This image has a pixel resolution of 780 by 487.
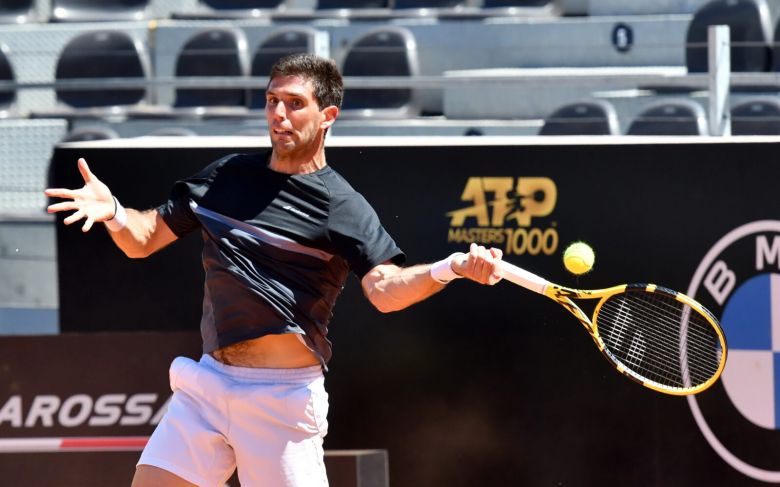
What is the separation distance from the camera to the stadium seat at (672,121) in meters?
7.51

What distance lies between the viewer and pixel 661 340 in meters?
4.98

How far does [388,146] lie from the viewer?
547 centimetres

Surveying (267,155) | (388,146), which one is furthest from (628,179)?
(267,155)

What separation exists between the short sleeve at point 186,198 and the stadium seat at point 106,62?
681 cm

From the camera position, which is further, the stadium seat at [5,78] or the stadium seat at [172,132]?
the stadium seat at [5,78]

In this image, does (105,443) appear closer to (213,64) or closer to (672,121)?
(672,121)

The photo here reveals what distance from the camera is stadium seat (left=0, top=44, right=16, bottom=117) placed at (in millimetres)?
11078

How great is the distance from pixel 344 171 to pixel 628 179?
48.3 inches

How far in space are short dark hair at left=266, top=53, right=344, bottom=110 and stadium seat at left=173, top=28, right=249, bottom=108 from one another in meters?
6.15

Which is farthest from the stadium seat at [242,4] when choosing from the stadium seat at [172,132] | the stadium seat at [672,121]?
the stadium seat at [672,121]

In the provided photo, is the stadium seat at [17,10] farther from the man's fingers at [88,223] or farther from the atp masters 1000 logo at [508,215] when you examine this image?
the man's fingers at [88,223]

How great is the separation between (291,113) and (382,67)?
609 cm

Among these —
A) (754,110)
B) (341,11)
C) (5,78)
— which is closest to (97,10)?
(5,78)

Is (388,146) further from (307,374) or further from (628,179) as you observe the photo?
(307,374)
